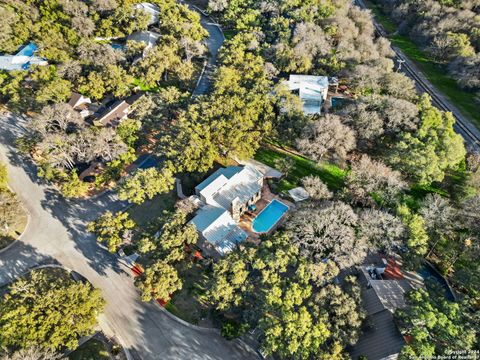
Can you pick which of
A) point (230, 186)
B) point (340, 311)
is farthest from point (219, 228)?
point (340, 311)

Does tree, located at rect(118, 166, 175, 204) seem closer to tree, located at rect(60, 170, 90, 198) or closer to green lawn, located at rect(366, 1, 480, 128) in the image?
tree, located at rect(60, 170, 90, 198)

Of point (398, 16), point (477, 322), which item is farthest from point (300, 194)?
point (398, 16)

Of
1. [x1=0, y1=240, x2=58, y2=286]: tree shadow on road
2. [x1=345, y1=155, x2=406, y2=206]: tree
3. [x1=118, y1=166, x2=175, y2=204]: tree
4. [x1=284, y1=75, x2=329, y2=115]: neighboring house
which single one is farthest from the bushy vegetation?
[x1=0, y1=240, x2=58, y2=286]: tree shadow on road

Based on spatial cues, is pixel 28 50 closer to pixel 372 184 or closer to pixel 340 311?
pixel 372 184

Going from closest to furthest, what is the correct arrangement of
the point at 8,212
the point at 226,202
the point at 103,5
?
the point at 8,212 < the point at 226,202 < the point at 103,5

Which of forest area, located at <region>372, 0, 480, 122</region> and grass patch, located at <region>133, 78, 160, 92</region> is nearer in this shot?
grass patch, located at <region>133, 78, 160, 92</region>

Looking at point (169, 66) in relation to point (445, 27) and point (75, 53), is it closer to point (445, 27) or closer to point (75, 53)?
point (75, 53)
